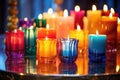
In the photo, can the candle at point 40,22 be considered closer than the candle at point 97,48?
No

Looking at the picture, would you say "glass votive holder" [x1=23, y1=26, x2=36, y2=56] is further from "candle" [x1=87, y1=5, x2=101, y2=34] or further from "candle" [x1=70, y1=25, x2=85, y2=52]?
"candle" [x1=87, y1=5, x2=101, y2=34]

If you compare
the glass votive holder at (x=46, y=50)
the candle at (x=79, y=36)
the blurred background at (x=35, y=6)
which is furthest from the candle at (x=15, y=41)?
the blurred background at (x=35, y=6)

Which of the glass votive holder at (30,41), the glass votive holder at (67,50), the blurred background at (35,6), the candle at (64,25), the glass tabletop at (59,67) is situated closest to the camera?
the glass tabletop at (59,67)

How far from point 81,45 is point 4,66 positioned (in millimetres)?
393

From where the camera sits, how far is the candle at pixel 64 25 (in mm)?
1499

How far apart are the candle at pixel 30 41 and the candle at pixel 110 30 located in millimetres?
320

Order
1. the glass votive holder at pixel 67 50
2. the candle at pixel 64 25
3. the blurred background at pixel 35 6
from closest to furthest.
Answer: the glass votive holder at pixel 67 50
the candle at pixel 64 25
the blurred background at pixel 35 6

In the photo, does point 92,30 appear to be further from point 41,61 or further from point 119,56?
point 41,61

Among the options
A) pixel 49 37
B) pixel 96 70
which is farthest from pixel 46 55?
pixel 96 70

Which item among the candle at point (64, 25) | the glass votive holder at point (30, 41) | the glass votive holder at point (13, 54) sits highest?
the candle at point (64, 25)

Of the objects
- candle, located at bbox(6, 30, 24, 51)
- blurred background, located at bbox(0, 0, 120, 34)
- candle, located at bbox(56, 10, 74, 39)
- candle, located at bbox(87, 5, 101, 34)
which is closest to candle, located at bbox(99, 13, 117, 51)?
candle, located at bbox(87, 5, 101, 34)

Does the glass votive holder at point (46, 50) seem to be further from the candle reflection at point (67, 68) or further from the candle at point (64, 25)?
the candle at point (64, 25)

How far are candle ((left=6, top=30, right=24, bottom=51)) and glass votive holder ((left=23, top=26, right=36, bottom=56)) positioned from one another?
3 centimetres

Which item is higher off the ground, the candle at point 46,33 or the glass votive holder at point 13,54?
the candle at point 46,33
